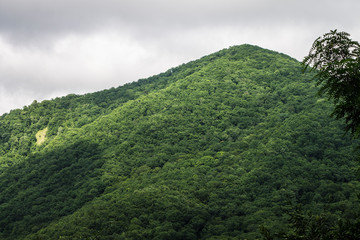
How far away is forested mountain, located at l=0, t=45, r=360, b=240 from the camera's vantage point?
66.0 m

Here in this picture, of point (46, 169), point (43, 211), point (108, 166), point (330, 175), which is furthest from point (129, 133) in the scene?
point (330, 175)

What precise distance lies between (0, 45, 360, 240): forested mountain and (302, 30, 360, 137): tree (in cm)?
3747

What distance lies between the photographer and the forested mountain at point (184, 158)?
66.0m

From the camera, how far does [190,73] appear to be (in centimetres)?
13538

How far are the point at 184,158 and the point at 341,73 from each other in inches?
3136

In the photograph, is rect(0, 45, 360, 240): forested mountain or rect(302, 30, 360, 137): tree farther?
rect(0, 45, 360, 240): forested mountain

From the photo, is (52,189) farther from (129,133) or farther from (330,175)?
(330,175)

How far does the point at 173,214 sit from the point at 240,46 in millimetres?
89369

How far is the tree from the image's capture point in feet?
34.1

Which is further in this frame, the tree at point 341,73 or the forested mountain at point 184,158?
the forested mountain at point 184,158

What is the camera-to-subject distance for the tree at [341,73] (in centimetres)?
1041

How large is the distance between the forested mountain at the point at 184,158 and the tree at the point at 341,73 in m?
37.5

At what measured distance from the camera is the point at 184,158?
89.5m

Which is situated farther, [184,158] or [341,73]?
[184,158]
